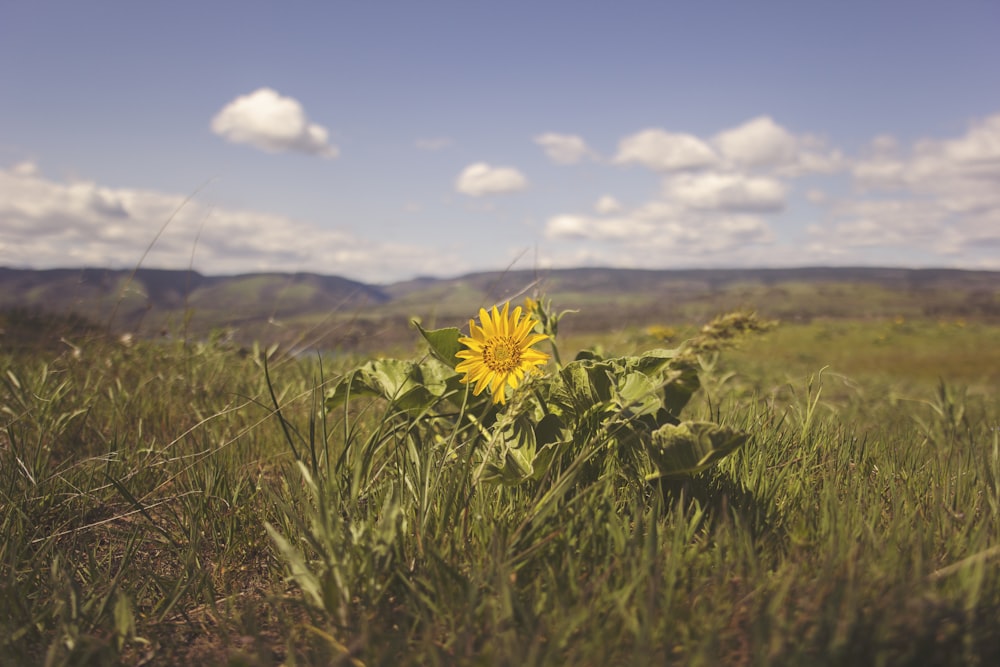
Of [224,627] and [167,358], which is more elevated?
[167,358]

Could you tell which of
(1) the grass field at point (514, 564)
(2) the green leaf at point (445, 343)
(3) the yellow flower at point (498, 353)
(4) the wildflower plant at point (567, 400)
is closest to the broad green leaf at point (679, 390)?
(4) the wildflower plant at point (567, 400)

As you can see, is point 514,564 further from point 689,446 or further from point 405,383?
point 405,383

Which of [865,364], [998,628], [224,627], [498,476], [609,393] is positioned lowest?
[865,364]

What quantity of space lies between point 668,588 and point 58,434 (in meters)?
2.94

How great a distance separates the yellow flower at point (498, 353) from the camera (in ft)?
6.54

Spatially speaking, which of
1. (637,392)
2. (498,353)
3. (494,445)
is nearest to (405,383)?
(498,353)

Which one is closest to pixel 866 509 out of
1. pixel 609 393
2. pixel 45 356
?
pixel 609 393

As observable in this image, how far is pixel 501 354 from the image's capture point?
203cm

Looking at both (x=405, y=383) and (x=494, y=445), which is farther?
(x=405, y=383)

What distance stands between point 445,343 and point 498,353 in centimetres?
27

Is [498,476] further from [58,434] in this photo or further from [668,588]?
[58,434]

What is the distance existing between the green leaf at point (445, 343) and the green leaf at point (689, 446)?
2.65 ft

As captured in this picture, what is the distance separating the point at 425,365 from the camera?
7.97ft

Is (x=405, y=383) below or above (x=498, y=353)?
below
